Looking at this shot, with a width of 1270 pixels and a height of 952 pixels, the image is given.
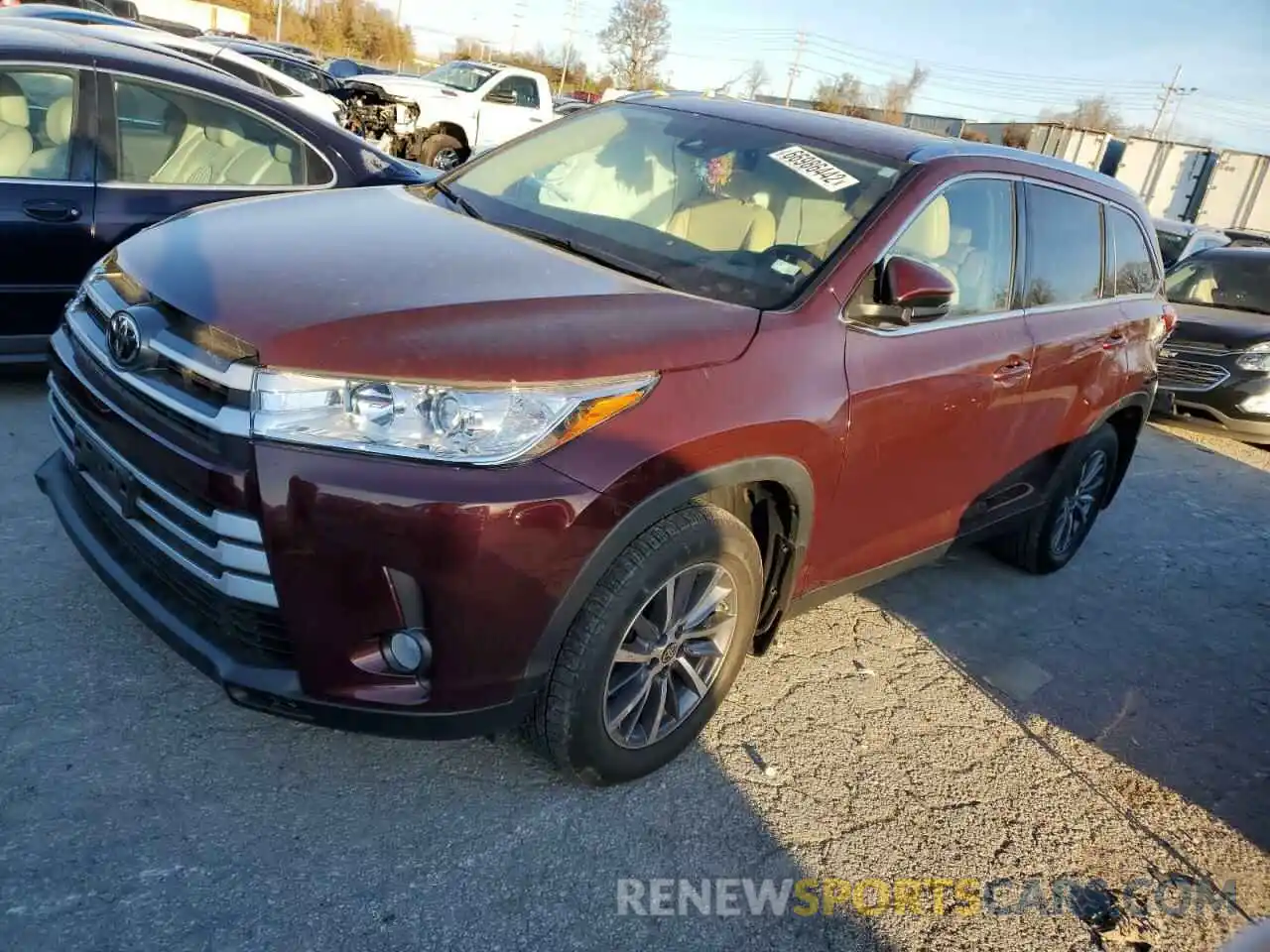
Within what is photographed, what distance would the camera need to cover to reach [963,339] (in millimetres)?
3305

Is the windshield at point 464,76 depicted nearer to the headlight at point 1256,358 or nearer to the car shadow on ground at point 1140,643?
the headlight at point 1256,358

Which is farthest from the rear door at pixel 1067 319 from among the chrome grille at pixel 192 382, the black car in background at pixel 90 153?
the black car in background at pixel 90 153

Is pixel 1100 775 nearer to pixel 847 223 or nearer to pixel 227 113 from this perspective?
pixel 847 223

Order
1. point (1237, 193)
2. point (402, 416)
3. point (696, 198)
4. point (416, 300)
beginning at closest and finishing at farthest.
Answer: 1. point (402, 416)
2. point (416, 300)
3. point (696, 198)
4. point (1237, 193)

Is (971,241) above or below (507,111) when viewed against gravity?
above

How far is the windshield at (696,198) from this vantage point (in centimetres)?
293

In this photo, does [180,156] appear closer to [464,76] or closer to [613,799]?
[613,799]

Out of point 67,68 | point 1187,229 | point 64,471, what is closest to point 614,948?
point 64,471

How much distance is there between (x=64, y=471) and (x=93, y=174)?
219cm

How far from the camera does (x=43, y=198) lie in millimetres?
4234

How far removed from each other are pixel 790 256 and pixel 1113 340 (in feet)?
6.88

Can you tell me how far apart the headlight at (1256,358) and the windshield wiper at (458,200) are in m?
7.07

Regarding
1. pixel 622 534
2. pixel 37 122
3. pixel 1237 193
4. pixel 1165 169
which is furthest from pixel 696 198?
pixel 1237 193

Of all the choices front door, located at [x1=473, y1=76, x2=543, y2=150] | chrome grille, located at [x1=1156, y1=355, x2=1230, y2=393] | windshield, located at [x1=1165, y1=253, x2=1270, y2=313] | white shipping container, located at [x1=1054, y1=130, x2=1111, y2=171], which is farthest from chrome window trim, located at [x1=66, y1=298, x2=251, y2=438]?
white shipping container, located at [x1=1054, y1=130, x2=1111, y2=171]
